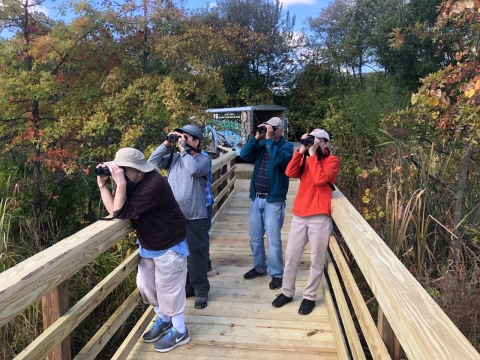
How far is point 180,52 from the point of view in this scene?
6039 millimetres

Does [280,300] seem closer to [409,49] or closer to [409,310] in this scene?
[409,310]

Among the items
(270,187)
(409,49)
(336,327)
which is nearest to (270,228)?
(270,187)

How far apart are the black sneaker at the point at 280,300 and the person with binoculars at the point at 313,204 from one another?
18cm

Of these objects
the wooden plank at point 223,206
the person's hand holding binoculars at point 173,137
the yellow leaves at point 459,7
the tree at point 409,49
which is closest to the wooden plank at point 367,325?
the person's hand holding binoculars at point 173,137

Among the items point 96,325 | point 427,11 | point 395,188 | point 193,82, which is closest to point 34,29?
point 193,82

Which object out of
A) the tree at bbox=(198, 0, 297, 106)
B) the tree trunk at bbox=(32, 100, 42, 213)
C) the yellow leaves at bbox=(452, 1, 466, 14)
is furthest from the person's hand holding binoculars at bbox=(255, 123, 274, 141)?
the tree at bbox=(198, 0, 297, 106)

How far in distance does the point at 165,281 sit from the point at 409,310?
67.6 inches

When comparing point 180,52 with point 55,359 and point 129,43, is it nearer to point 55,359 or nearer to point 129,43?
point 129,43

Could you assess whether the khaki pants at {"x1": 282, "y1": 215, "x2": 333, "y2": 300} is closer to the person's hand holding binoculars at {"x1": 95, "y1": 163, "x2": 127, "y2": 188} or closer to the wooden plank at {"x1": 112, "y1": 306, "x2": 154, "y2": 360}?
the wooden plank at {"x1": 112, "y1": 306, "x2": 154, "y2": 360}

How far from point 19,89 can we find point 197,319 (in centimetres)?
421

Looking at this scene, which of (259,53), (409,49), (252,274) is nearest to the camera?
(252,274)

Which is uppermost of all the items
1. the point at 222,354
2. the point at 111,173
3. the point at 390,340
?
the point at 111,173

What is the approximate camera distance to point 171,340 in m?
2.80

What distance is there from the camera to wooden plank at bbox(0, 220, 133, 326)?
149 centimetres
